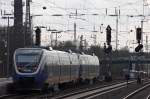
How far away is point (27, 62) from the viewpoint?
132 ft

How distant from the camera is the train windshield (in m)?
40.0

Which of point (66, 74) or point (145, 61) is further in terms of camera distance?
point (145, 61)

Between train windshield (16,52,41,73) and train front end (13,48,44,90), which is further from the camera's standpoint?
train windshield (16,52,41,73)

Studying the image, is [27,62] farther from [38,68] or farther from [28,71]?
[38,68]

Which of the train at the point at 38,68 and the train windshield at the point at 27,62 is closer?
the train at the point at 38,68

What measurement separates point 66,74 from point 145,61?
349 ft

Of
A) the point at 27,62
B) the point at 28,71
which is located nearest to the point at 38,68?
the point at 28,71

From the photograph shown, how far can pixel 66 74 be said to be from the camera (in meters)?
50.4

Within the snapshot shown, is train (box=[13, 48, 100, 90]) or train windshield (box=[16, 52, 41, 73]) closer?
train (box=[13, 48, 100, 90])

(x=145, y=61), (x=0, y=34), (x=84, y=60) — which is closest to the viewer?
(x=84, y=60)

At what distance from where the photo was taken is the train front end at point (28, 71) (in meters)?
39.8

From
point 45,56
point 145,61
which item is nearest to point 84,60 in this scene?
point 45,56

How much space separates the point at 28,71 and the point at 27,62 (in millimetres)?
682

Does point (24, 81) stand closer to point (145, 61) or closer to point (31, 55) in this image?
point (31, 55)
